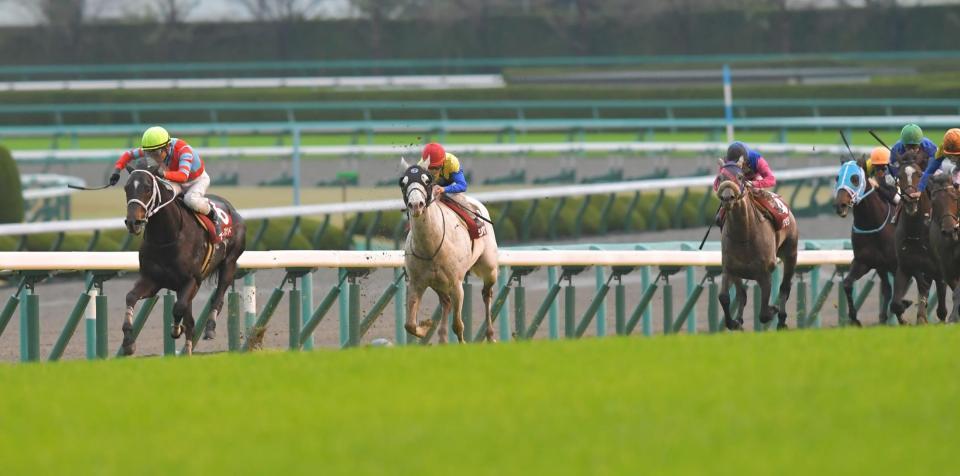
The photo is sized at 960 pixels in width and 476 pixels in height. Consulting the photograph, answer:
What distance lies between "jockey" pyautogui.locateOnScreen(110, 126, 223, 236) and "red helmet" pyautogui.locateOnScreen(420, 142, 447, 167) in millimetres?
1163

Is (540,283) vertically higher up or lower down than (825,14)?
lower down

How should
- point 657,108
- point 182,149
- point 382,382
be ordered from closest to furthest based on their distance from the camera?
point 382,382 → point 182,149 → point 657,108

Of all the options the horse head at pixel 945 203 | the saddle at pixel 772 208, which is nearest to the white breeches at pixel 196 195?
the saddle at pixel 772 208

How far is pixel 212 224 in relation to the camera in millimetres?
10617

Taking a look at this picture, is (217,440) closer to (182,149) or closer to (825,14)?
(182,149)

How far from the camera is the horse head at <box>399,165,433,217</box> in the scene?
33.7ft

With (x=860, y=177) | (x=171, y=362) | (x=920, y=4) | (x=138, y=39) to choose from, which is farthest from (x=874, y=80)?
(x=171, y=362)

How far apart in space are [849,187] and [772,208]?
3.10ft

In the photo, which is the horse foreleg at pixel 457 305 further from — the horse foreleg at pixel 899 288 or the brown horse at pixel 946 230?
→ the horse foreleg at pixel 899 288

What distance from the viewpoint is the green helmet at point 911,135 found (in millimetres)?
Answer: 12227

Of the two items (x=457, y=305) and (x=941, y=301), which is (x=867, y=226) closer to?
(x=941, y=301)

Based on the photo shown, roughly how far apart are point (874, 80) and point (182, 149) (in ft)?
83.5

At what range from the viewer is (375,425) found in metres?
6.21

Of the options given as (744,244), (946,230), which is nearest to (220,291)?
(744,244)
